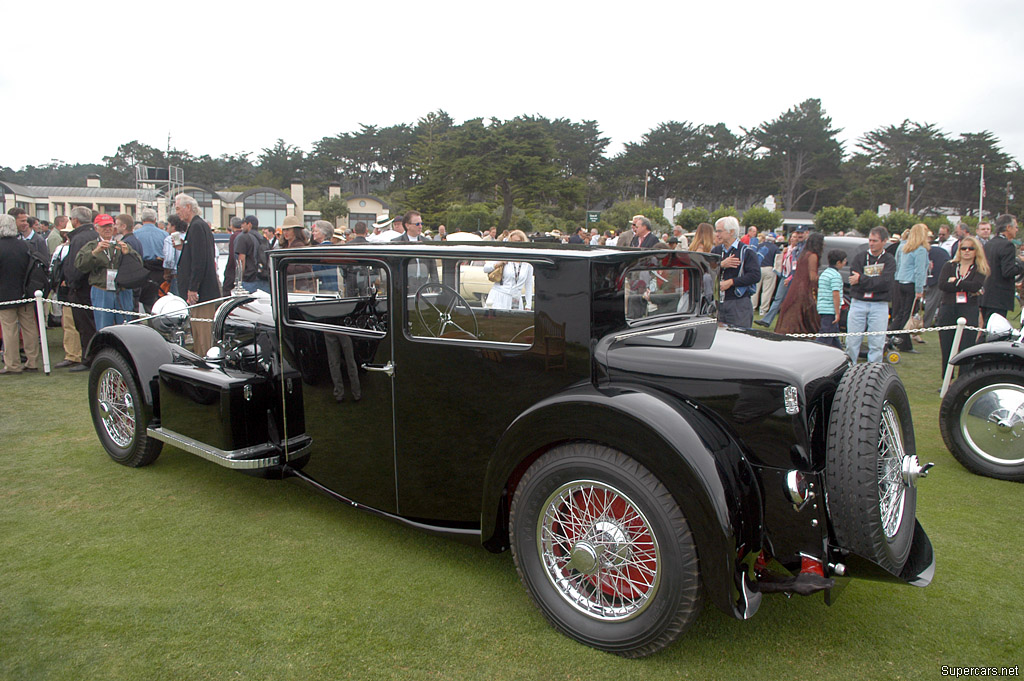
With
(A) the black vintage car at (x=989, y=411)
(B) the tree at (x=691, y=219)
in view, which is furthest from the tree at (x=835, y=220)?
(A) the black vintage car at (x=989, y=411)

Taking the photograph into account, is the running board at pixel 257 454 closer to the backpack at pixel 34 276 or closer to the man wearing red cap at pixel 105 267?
the man wearing red cap at pixel 105 267

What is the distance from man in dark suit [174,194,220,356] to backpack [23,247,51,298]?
2.08m

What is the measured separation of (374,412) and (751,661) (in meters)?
2.02

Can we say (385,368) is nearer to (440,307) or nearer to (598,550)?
(440,307)

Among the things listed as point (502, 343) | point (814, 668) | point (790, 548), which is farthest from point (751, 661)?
point (502, 343)

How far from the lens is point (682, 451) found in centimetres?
216

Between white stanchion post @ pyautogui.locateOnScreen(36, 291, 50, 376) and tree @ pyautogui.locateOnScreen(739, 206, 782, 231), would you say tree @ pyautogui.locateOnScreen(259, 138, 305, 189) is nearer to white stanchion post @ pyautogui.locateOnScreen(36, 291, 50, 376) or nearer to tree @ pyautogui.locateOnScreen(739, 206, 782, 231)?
tree @ pyautogui.locateOnScreen(739, 206, 782, 231)

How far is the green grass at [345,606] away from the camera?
2371 mm

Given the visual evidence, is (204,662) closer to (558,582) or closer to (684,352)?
(558,582)

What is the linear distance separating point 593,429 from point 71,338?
322 inches

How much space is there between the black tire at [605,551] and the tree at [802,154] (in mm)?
78682

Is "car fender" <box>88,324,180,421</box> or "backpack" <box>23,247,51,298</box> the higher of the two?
"backpack" <box>23,247,51,298</box>

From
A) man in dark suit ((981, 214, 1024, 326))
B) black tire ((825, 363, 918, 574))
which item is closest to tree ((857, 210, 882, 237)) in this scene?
man in dark suit ((981, 214, 1024, 326))

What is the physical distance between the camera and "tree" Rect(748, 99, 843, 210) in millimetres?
71812
